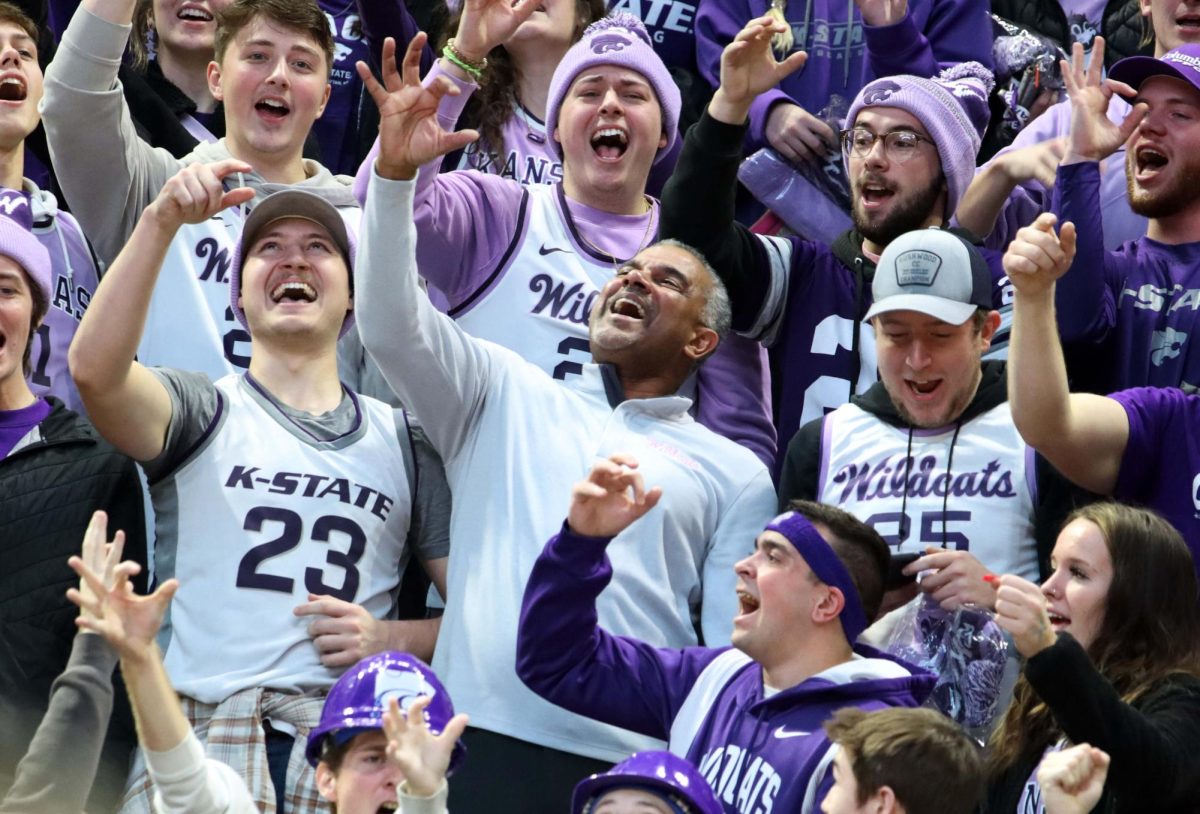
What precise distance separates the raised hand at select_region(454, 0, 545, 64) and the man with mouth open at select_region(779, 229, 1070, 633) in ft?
4.14

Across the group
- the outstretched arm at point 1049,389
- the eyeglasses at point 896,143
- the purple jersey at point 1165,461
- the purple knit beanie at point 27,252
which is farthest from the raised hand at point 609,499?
the eyeglasses at point 896,143

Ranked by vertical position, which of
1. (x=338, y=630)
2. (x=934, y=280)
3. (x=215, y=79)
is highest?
(x=215, y=79)

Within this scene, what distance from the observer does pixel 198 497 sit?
5.62m

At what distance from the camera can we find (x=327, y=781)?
189 inches

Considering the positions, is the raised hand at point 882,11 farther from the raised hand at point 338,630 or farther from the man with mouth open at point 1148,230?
the raised hand at point 338,630

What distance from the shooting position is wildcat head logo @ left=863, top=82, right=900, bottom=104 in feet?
22.7

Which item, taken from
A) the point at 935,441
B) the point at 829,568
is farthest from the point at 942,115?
the point at 829,568

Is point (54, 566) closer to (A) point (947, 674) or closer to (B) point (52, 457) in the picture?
(B) point (52, 457)

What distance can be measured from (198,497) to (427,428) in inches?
25.6

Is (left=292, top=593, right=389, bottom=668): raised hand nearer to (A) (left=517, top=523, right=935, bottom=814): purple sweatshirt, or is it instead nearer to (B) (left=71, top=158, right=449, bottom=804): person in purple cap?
(B) (left=71, top=158, right=449, bottom=804): person in purple cap

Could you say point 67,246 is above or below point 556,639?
above

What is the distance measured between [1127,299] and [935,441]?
1.01 m

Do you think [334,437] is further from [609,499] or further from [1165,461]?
[1165,461]

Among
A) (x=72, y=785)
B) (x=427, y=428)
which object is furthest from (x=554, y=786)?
(x=72, y=785)
